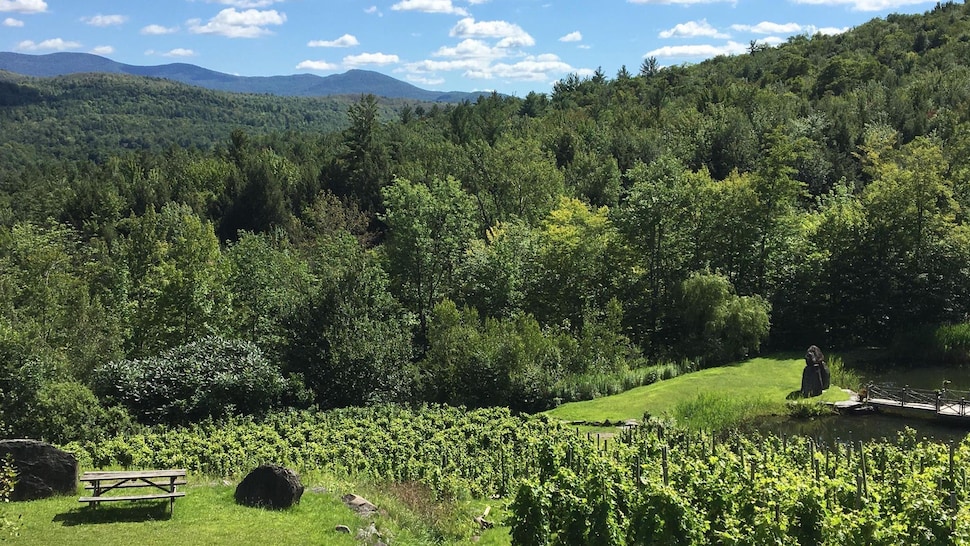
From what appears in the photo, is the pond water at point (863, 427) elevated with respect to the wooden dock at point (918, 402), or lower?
lower

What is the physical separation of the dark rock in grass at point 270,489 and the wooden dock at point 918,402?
20489 mm

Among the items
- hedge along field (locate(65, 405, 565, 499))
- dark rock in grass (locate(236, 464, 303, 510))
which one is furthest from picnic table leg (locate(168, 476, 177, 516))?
hedge along field (locate(65, 405, 565, 499))

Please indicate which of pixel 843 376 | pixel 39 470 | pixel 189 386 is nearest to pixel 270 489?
pixel 39 470

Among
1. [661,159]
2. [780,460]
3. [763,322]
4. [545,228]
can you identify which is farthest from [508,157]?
[780,460]

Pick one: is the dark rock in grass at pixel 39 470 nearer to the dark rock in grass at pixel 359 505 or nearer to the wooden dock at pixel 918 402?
the dark rock in grass at pixel 359 505

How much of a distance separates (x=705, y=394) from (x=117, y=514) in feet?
61.7

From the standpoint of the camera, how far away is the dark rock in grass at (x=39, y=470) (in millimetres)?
13266

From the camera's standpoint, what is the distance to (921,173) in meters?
32.7

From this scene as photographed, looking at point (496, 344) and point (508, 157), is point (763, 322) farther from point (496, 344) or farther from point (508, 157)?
point (508, 157)

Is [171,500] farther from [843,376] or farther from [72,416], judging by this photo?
[843,376]

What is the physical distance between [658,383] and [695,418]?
545cm

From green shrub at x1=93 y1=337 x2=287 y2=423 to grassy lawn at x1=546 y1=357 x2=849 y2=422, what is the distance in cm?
1044

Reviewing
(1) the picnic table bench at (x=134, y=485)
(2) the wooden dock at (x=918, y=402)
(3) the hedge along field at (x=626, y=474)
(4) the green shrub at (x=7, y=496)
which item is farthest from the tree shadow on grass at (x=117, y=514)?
(2) the wooden dock at (x=918, y=402)

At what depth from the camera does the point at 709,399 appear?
23.8m
